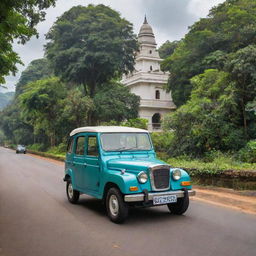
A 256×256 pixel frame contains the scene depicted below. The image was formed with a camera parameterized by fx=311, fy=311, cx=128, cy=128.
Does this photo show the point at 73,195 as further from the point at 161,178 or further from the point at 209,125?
the point at 209,125

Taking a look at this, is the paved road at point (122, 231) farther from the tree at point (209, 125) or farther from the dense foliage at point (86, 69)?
the dense foliage at point (86, 69)

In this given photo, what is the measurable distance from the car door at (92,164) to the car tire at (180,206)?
1.86m

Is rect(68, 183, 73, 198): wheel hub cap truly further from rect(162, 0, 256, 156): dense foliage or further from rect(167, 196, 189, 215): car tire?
rect(162, 0, 256, 156): dense foliage

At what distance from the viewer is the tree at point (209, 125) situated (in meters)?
16.8

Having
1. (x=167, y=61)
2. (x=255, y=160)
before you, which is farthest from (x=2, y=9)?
(x=167, y=61)

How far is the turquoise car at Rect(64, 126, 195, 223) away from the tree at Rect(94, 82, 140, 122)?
80.0 ft

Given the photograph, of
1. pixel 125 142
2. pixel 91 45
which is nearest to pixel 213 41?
pixel 91 45

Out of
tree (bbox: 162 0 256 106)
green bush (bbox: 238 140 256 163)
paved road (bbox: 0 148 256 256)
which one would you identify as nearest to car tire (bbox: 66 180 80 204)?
paved road (bbox: 0 148 256 256)

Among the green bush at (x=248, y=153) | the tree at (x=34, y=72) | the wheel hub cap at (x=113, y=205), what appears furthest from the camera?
the tree at (x=34, y=72)

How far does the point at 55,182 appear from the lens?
13.8 metres

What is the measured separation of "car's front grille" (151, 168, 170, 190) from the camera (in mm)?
6614

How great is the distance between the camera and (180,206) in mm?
7211

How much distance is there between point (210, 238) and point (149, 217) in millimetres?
Result: 1837

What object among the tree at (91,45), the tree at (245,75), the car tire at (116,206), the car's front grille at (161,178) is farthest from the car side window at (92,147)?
the tree at (91,45)
